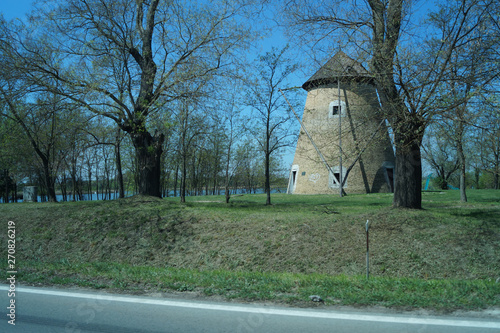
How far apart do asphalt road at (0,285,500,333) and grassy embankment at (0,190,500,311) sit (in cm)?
47

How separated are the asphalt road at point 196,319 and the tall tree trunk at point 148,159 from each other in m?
9.94

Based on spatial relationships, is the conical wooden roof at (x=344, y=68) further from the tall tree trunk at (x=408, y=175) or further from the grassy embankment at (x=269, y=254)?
the grassy embankment at (x=269, y=254)

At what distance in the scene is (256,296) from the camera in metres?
5.26

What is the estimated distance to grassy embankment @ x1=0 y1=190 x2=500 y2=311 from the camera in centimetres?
562

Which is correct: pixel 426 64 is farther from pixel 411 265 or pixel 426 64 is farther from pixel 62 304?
pixel 62 304

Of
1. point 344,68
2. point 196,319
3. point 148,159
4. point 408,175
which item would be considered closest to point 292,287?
point 196,319

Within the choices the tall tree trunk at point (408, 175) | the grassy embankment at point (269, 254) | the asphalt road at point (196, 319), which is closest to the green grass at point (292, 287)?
the grassy embankment at point (269, 254)

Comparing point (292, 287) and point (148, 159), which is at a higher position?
point (148, 159)

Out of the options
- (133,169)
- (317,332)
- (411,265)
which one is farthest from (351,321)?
(133,169)

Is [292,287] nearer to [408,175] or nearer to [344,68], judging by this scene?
[408,175]

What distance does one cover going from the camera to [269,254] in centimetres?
949

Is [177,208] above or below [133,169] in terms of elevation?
below

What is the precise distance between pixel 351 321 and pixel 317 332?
1.86ft

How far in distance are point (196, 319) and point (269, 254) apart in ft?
17.0
